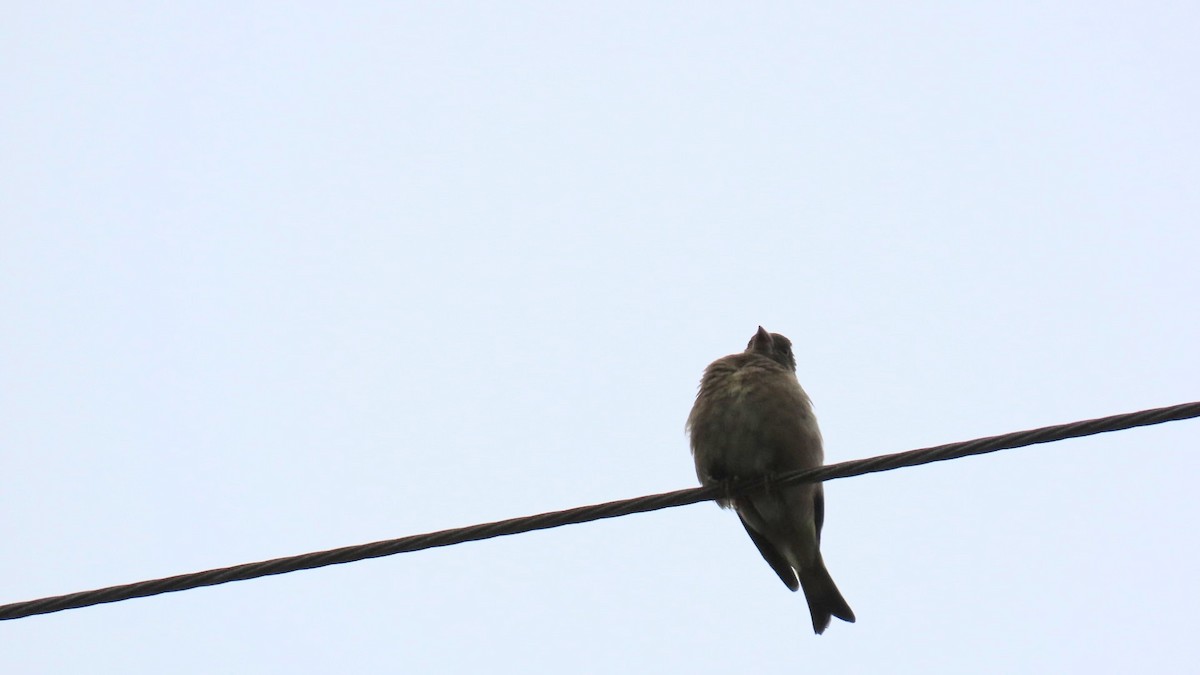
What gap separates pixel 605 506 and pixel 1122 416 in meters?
1.62

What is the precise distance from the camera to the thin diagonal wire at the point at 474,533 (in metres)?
3.92

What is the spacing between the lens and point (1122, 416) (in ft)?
12.8

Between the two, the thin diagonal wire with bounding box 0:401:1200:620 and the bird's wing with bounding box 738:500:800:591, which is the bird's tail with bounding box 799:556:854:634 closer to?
the bird's wing with bounding box 738:500:800:591

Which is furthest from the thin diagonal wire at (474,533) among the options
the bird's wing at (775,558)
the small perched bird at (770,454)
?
the bird's wing at (775,558)

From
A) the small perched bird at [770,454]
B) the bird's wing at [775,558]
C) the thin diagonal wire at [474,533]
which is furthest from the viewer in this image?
the bird's wing at [775,558]

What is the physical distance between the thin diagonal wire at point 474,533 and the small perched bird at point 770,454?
6.19ft

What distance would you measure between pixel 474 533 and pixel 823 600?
3567 mm

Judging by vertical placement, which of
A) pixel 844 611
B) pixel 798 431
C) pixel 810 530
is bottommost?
pixel 844 611

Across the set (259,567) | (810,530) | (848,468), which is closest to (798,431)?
(810,530)

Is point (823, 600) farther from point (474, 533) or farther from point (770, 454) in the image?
point (474, 533)

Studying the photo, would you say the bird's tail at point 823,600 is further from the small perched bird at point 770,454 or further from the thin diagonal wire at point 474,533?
the thin diagonal wire at point 474,533

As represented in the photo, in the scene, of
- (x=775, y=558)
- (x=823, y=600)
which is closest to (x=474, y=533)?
(x=775, y=558)

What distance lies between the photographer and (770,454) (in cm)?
646

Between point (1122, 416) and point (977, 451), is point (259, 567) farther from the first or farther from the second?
point (1122, 416)
